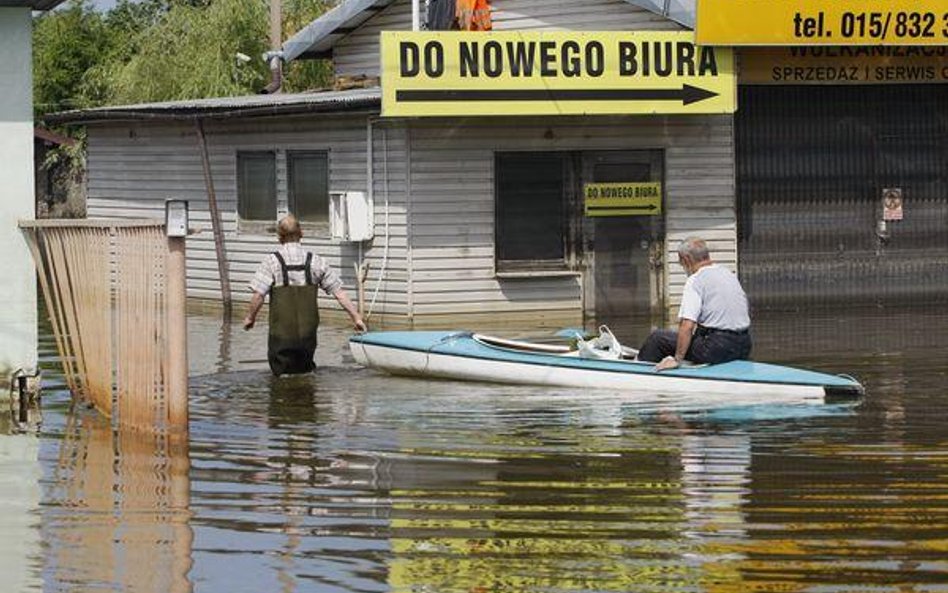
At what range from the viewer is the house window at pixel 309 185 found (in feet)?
82.5

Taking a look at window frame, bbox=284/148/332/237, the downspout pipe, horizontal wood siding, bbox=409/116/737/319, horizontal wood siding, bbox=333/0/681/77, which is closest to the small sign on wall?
horizontal wood siding, bbox=409/116/737/319

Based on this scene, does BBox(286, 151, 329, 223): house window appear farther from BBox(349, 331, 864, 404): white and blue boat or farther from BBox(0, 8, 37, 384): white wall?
BBox(0, 8, 37, 384): white wall

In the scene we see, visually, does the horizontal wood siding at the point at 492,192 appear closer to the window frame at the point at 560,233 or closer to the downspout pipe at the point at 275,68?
the window frame at the point at 560,233

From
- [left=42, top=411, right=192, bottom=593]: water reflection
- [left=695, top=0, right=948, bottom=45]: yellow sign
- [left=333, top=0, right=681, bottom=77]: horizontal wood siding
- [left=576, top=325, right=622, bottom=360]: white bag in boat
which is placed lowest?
[left=42, top=411, right=192, bottom=593]: water reflection

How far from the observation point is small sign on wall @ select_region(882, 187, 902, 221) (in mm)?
25812

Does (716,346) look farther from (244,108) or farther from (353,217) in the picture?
(244,108)

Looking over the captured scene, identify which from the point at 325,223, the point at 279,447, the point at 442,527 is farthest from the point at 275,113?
the point at 442,527

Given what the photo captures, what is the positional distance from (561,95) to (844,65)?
12.8 ft

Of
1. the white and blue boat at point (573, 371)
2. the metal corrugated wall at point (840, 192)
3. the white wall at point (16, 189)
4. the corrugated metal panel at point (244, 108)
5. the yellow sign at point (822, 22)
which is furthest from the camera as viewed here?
the metal corrugated wall at point (840, 192)

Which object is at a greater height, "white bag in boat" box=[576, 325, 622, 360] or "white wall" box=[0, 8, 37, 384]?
"white wall" box=[0, 8, 37, 384]

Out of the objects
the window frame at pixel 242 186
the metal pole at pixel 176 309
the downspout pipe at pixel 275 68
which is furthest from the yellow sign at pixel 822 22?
the metal pole at pixel 176 309

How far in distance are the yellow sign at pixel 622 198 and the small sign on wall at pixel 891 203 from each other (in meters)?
3.21

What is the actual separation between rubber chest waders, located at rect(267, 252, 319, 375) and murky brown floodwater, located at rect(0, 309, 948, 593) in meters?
0.34

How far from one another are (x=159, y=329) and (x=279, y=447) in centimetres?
116
